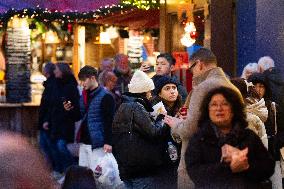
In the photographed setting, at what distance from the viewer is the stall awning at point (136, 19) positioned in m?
19.0

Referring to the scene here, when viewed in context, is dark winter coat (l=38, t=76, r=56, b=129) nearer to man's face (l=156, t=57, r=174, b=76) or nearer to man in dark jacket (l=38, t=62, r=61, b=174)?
man in dark jacket (l=38, t=62, r=61, b=174)

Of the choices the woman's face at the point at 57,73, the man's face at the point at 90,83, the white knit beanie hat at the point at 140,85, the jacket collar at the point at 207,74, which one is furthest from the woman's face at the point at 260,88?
the woman's face at the point at 57,73

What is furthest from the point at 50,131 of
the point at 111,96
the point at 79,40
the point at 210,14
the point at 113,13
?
the point at 79,40

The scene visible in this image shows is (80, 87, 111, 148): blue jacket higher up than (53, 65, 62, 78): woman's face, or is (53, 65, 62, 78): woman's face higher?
(53, 65, 62, 78): woman's face

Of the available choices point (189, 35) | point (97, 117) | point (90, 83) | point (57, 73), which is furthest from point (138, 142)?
point (189, 35)

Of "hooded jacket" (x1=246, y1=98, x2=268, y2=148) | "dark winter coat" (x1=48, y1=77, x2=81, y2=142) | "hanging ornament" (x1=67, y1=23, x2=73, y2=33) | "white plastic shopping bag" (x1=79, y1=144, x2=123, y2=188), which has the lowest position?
"white plastic shopping bag" (x1=79, y1=144, x2=123, y2=188)

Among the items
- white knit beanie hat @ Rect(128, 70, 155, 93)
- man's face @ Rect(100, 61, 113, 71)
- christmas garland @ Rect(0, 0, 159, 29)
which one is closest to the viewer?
white knit beanie hat @ Rect(128, 70, 155, 93)

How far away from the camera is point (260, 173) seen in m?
5.75

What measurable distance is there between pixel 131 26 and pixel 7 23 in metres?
3.95

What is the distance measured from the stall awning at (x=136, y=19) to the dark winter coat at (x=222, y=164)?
1262 cm

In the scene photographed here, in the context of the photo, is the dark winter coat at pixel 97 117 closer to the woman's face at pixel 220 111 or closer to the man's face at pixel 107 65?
the man's face at pixel 107 65

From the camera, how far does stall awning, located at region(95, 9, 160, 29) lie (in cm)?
1903

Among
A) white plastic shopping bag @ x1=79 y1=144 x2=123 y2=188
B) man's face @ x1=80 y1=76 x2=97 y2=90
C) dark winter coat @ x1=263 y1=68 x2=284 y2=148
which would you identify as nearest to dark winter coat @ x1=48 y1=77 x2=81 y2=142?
man's face @ x1=80 y1=76 x2=97 y2=90

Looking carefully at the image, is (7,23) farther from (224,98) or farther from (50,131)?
(224,98)
